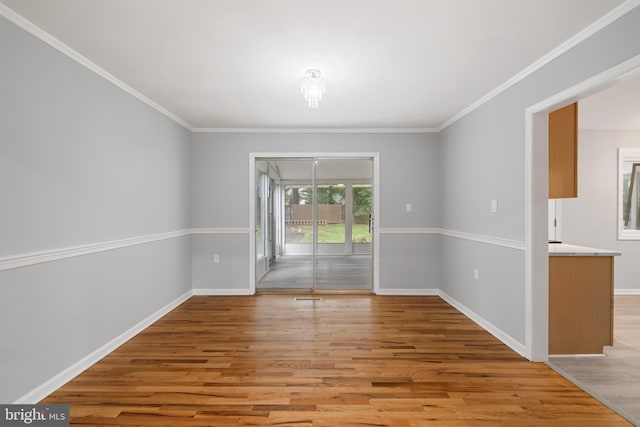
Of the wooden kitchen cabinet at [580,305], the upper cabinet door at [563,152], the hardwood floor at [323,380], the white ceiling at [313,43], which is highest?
the white ceiling at [313,43]

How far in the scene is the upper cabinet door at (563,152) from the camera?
3.12 metres

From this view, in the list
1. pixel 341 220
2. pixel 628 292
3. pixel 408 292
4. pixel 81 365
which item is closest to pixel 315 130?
pixel 341 220

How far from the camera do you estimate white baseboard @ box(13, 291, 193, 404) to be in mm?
2248

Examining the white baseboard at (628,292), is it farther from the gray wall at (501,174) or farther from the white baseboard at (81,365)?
the white baseboard at (81,365)

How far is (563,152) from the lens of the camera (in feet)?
10.4

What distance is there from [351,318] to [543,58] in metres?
3.11

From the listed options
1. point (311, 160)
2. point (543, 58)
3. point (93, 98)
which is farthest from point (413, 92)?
point (93, 98)

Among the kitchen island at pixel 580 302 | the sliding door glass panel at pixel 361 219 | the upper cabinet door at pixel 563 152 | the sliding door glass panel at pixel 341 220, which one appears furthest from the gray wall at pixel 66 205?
the upper cabinet door at pixel 563 152

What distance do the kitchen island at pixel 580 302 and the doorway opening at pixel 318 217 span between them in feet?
8.32

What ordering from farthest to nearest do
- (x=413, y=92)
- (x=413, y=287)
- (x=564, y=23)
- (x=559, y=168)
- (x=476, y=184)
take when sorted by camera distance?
(x=413, y=287), (x=476, y=184), (x=413, y=92), (x=559, y=168), (x=564, y=23)

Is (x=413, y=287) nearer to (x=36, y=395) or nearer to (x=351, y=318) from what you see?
(x=351, y=318)

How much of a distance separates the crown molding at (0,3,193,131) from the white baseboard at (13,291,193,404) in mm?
2338

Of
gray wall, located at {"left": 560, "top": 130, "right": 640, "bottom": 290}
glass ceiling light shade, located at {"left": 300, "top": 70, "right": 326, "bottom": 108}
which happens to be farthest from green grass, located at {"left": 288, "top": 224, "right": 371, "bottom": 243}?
gray wall, located at {"left": 560, "top": 130, "right": 640, "bottom": 290}

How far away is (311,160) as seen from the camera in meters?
5.26
